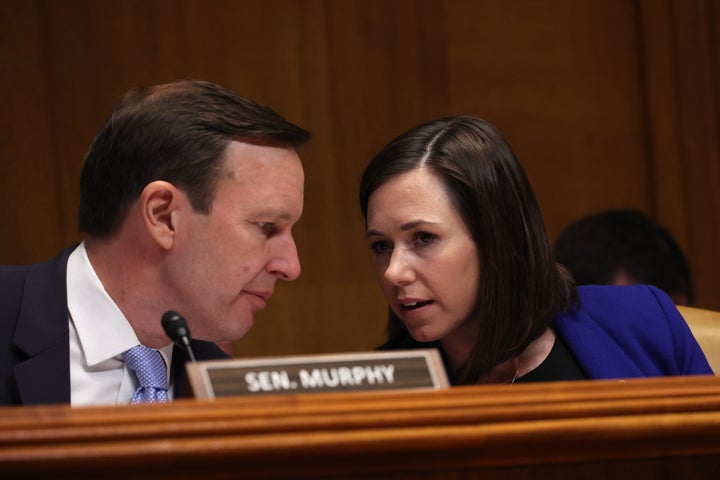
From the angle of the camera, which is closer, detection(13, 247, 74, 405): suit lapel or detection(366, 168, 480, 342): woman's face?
detection(13, 247, 74, 405): suit lapel

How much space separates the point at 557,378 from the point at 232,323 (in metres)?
A: 0.62

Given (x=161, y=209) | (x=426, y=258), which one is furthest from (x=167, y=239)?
(x=426, y=258)

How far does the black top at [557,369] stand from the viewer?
2051 millimetres

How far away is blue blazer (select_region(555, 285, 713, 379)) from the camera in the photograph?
80.1 inches

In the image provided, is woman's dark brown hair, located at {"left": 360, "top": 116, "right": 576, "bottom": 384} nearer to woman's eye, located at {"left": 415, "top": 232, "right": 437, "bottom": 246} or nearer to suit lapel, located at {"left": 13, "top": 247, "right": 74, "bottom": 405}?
woman's eye, located at {"left": 415, "top": 232, "right": 437, "bottom": 246}

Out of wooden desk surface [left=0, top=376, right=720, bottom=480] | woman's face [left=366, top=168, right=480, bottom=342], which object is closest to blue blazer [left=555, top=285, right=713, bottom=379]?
woman's face [left=366, top=168, right=480, bottom=342]

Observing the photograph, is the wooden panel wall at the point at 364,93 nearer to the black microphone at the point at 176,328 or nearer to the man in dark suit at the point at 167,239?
the man in dark suit at the point at 167,239

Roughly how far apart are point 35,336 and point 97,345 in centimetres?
10

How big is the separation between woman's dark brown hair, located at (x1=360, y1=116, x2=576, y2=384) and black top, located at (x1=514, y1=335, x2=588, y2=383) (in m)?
0.05

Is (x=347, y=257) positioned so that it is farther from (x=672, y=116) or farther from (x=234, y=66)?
(x=672, y=116)

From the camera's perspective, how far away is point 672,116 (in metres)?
3.70

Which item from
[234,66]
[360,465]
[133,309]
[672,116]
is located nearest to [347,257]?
[234,66]

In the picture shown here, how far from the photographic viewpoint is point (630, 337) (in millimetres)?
2090

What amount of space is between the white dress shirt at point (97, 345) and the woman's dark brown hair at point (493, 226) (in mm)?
573
